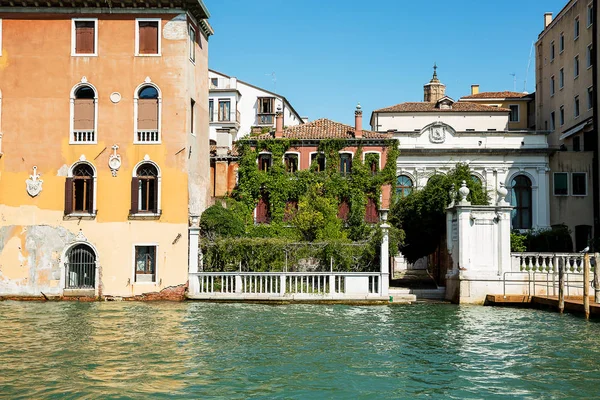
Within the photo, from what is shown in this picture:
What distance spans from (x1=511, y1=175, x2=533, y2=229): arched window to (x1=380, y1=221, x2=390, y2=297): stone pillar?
16192 mm

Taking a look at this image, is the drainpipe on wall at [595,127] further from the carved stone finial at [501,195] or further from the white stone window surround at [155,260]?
the white stone window surround at [155,260]

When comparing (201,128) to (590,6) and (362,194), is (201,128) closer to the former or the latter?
(362,194)

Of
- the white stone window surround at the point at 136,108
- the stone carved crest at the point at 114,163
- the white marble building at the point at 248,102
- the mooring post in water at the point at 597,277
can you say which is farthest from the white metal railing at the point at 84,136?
the white marble building at the point at 248,102

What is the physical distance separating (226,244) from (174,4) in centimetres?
829

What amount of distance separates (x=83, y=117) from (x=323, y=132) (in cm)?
1360

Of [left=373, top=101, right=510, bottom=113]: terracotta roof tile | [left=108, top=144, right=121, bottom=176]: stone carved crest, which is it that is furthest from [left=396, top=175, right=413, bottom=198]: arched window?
[left=108, top=144, right=121, bottom=176]: stone carved crest

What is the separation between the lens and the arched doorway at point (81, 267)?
24.3 meters

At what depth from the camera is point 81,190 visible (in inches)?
973

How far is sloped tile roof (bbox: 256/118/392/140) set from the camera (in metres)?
34.8

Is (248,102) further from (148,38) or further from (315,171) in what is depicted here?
(148,38)

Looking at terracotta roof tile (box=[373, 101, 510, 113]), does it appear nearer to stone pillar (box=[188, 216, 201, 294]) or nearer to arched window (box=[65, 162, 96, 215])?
A: stone pillar (box=[188, 216, 201, 294])

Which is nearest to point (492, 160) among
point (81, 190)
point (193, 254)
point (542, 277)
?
point (542, 277)

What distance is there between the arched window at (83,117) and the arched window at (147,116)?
1403 mm

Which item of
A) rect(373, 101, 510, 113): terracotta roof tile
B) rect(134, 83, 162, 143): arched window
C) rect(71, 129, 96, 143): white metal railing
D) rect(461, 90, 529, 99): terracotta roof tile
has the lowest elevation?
rect(71, 129, 96, 143): white metal railing
